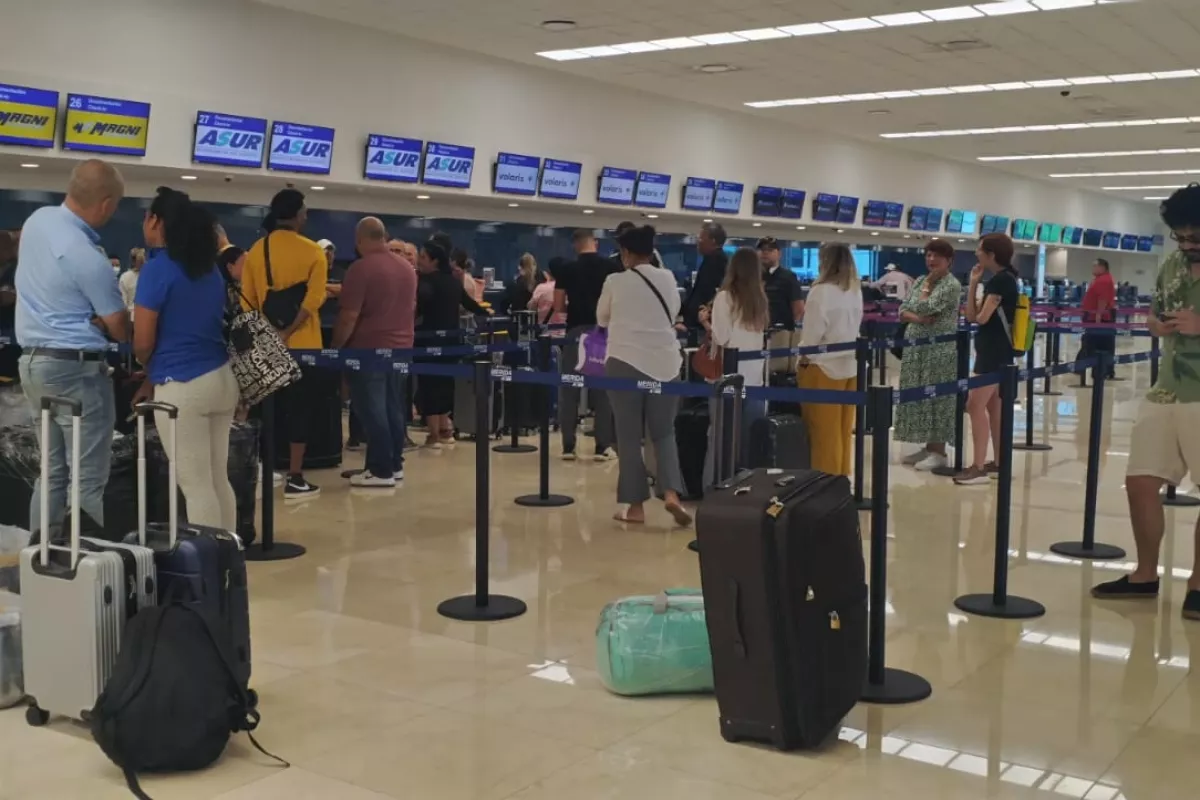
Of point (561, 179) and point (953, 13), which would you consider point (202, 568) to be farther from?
point (561, 179)

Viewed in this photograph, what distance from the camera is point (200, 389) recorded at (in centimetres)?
428

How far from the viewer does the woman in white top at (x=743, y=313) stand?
6.50 meters

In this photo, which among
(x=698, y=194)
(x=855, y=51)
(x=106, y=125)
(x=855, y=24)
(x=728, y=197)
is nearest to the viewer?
(x=106, y=125)

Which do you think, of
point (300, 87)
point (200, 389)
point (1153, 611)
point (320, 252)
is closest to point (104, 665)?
point (200, 389)

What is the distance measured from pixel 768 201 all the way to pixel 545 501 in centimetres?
1206

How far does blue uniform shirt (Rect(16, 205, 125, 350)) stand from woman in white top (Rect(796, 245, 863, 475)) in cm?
408

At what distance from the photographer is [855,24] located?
1095 cm

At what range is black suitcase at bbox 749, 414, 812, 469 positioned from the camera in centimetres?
653

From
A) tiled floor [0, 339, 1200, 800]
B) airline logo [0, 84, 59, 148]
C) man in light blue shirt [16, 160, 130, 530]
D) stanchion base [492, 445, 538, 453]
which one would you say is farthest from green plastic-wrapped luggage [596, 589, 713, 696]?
airline logo [0, 84, 59, 148]

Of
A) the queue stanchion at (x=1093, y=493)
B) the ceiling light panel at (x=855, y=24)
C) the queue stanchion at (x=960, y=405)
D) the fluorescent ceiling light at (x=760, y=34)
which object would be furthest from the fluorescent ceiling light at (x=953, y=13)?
the queue stanchion at (x=1093, y=493)

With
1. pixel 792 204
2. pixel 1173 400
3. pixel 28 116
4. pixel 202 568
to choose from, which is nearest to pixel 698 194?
pixel 792 204

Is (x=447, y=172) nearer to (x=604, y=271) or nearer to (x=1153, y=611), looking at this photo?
(x=604, y=271)

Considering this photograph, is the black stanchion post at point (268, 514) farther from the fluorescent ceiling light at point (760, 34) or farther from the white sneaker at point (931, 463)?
the fluorescent ceiling light at point (760, 34)

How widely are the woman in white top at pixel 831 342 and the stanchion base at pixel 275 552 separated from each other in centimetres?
301
